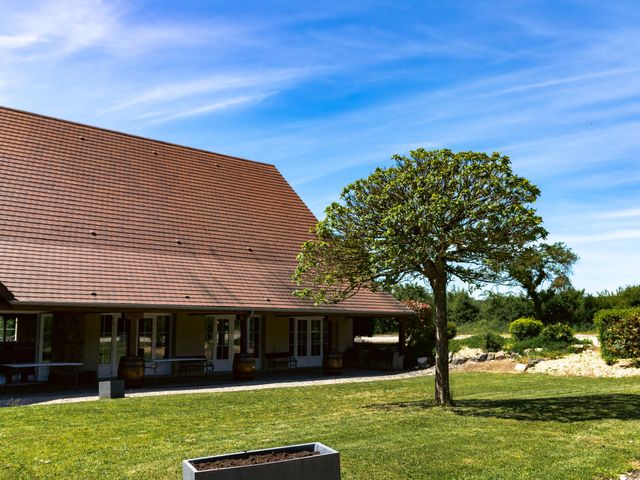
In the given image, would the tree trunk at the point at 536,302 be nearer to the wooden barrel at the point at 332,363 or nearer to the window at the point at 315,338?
the window at the point at 315,338

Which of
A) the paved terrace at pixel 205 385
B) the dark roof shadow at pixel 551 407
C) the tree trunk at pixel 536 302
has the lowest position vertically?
the paved terrace at pixel 205 385

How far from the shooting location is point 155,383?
55.4 ft

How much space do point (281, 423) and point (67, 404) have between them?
507 centimetres

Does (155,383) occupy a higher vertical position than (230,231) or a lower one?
lower

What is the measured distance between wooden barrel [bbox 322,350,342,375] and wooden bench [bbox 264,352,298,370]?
6.14ft

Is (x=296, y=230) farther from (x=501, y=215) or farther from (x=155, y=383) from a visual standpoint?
(x=501, y=215)

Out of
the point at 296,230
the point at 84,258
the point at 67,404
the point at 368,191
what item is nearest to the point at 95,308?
the point at 84,258

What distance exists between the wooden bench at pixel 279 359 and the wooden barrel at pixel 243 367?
2783mm

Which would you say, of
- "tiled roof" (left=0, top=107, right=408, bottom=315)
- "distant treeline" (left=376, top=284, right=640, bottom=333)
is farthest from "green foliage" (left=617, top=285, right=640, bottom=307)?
"tiled roof" (left=0, top=107, right=408, bottom=315)

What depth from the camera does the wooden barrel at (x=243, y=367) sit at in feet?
57.8

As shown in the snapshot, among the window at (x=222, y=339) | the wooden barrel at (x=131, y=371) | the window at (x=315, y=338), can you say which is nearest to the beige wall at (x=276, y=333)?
the window at (x=315, y=338)

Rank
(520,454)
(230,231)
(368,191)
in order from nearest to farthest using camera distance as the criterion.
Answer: (520,454) → (368,191) → (230,231)

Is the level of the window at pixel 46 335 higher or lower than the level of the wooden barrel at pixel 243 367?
higher

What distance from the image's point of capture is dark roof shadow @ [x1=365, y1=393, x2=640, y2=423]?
401 inches
